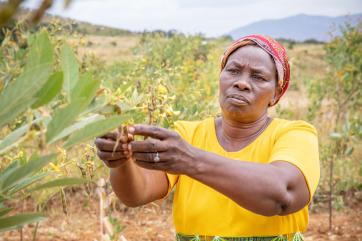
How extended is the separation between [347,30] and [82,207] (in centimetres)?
332

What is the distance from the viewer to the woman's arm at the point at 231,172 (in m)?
1.02

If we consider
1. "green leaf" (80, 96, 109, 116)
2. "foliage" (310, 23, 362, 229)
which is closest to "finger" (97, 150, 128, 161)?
"green leaf" (80, 96, 109, 116)

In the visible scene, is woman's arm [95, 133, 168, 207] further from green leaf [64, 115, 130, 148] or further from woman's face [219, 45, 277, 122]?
green leaf [64, 115, 130, 148]

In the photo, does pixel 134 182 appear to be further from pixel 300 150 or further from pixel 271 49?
pixel 271 49

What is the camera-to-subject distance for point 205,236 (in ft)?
5.37

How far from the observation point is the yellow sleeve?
137cm

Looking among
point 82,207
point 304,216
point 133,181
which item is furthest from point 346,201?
point 133,181

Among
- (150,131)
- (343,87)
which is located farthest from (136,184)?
(343,87)

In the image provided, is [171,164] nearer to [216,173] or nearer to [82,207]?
[216,173]

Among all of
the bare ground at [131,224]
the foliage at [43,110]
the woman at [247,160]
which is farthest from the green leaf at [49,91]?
the bare ground at [131,224]

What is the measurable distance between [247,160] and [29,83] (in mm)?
1156

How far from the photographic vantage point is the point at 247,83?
1565 millimetres

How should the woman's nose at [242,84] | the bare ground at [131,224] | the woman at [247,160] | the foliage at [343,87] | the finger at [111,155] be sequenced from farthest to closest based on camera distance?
the foliage at [343,87]
the bare ground at [131,224]
the woman's nose at [242,84]
the woman at [247,160]
the finger at [111,155]

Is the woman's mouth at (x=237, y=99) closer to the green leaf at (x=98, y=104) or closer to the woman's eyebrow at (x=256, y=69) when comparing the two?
the woman's eyebrow at (x=256, y=69)
